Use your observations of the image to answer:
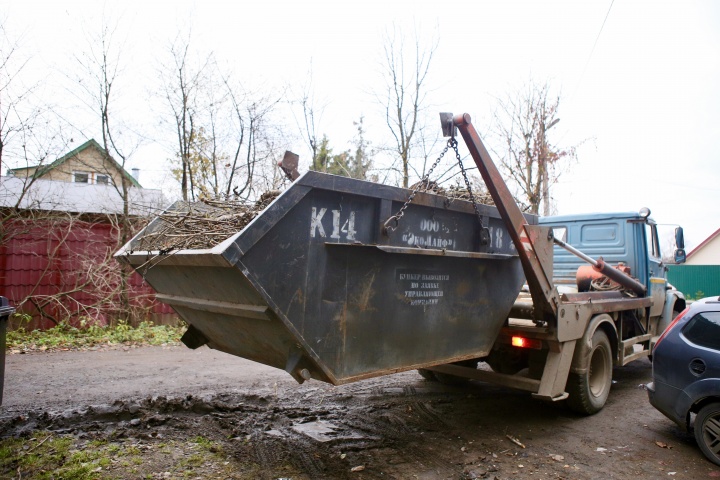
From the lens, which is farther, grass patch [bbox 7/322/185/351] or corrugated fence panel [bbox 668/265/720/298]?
corrugated fence panel [bbox 668/265/720/298]

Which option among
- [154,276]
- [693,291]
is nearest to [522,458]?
[154,276]

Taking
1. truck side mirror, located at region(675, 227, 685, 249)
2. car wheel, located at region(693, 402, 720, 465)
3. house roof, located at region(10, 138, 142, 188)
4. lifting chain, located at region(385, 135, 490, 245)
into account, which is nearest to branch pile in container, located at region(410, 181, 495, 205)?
lifting chain, located at region(385, 135, 490, 245)

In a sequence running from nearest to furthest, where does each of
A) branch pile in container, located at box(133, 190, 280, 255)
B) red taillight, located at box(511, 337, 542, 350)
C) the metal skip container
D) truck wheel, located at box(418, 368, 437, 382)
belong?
the metal skip container < branch pile in container, located at box(133, 190, 280, 255) < red taillight, located at box(511, 337, 542, 350) < truck wheel, located at box(418, 368, 437, 382)

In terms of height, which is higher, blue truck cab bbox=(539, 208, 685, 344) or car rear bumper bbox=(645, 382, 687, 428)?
blue truck cab bbox=(539, 208, 685, 344)

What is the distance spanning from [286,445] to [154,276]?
1878 mm

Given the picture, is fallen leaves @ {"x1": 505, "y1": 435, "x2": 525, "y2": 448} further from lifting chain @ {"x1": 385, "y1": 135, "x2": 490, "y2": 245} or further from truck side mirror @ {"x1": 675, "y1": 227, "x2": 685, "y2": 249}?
truck side mirror @ {"x1": 675, "y1": 227, "x2": 685, "y2": 249}

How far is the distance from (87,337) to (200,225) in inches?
292

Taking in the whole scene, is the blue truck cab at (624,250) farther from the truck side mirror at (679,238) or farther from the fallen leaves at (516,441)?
the fallen leaves at (516,441)

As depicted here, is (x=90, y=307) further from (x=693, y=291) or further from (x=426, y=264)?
(x=693, y=291)

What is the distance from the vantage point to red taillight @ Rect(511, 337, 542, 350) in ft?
16.6

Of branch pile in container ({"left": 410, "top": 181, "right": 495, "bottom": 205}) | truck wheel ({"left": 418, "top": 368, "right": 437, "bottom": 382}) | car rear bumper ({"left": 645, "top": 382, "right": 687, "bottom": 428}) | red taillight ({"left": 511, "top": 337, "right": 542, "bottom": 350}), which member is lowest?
truck wheel ({"left": 418, "top": 368, "right": 437, "bottom": 382})

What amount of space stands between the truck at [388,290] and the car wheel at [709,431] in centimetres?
109

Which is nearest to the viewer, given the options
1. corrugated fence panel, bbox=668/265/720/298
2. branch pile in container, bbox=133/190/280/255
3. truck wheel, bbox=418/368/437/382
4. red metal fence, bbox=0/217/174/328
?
branch pile in container, bbox=133/190/280/255

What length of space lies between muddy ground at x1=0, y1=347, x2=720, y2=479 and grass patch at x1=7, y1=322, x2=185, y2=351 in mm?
1874
